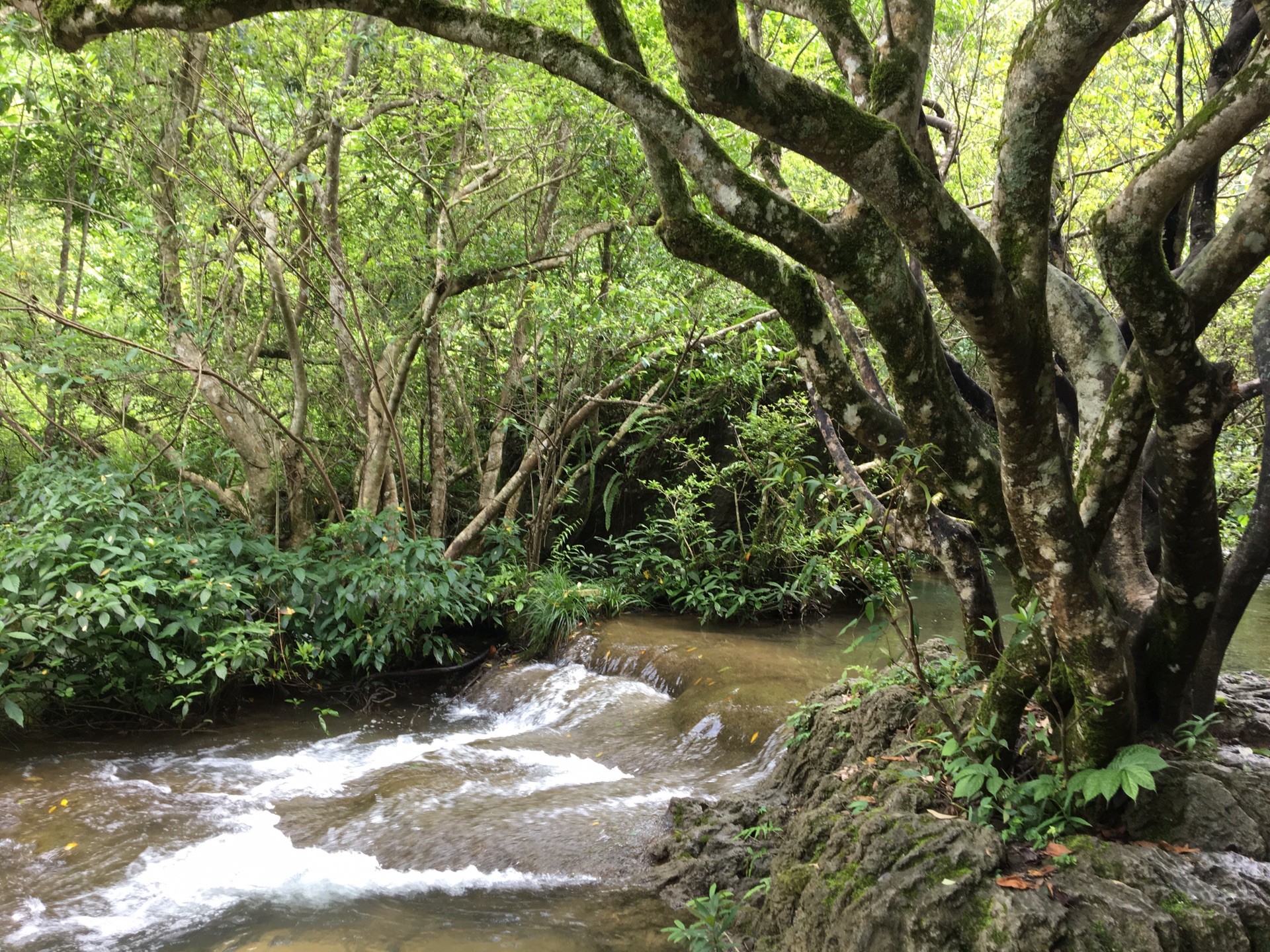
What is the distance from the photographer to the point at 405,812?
4.53 metres

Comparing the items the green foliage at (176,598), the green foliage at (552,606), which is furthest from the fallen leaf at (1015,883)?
the green foliage at (552,606)

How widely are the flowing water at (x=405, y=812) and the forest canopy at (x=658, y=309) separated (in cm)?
81

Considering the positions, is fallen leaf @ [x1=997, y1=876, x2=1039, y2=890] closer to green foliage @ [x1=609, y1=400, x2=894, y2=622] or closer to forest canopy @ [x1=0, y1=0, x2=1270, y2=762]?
forest canopy @ [x1=0, y1=0, x2=1270, y2=762]

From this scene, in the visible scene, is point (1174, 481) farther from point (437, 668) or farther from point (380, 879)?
point (437, 668)

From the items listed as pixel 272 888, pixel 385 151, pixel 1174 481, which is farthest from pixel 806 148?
pixel 385 151

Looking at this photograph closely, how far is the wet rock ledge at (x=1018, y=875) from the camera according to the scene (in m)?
2.32

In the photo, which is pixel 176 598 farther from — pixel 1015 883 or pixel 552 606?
pixel 1015 883

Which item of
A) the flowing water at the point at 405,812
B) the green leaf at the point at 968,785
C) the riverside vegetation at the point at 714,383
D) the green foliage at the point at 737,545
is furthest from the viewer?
the green foliage at the point at 737,545

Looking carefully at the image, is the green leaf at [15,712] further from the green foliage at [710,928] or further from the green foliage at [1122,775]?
the green foliage at [1122,775]

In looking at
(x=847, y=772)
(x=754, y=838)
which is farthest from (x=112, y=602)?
(x=847, y=772)

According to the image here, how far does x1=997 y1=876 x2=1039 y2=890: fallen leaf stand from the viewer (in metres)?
2.45

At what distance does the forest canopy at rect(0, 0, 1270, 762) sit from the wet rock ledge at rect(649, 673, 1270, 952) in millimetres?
356

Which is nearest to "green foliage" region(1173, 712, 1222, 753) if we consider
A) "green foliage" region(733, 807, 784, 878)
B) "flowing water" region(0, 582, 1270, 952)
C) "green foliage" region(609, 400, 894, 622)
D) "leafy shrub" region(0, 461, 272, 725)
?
"green foliage" region(733, 807, 784, 878)

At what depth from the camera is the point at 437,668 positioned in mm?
7461
